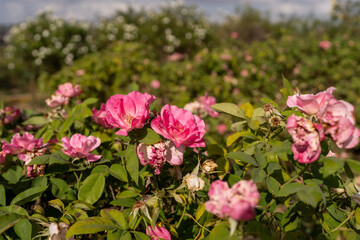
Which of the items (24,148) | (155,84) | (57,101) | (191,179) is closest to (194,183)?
(191,179)

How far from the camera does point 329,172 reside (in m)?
0.75

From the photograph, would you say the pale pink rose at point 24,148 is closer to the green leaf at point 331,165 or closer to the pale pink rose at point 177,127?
the pale pink rose at point 177,127

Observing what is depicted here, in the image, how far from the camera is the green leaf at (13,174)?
1039 mm

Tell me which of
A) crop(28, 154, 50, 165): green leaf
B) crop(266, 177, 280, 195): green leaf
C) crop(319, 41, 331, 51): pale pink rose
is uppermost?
crop(266, 177, 280, 195): green leaf

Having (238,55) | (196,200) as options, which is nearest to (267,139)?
(196,200)

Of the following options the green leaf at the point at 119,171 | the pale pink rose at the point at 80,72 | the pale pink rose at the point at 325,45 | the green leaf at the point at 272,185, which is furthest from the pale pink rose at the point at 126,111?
the pale pink rose at the point at 325,45

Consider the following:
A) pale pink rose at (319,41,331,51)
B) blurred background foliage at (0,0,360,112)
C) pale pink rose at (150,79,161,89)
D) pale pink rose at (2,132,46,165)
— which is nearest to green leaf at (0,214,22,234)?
pale pink rose at (2,132,46,165)

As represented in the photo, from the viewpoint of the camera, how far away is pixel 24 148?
40.5 inches

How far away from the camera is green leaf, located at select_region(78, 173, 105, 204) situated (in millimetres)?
912

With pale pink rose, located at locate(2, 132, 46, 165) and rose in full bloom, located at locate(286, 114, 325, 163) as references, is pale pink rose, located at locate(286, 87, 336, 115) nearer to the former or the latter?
rose in full bloom, located at locate(286, 114, 325, 163)

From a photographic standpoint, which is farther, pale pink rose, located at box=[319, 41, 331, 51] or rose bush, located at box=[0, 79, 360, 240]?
pale pink rose, located at box=[319, 41, 331, 51]

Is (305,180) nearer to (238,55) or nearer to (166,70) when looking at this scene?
(166,70)

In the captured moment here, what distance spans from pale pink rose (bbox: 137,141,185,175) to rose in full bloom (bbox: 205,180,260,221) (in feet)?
0.81

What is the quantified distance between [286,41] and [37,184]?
6.13m
